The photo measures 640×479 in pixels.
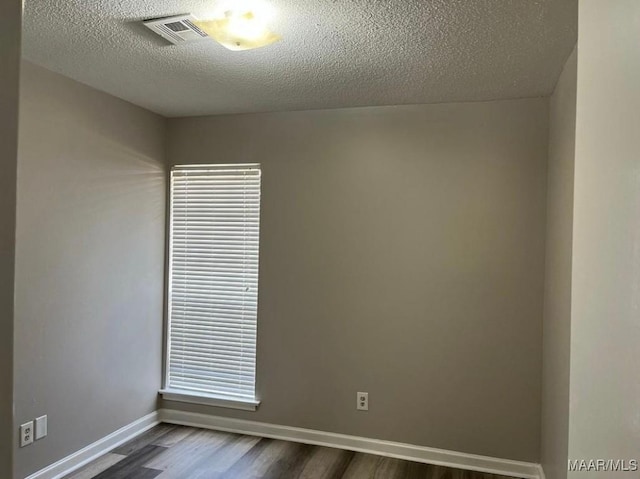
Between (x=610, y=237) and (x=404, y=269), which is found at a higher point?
(x=610, y=237)

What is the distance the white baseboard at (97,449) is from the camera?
2586mm

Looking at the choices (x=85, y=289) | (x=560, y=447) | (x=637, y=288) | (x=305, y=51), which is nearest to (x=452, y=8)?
(x=305, y=51)

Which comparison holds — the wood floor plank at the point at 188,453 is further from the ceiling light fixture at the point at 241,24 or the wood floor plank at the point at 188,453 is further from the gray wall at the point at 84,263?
the ceiling light fixture at the point at 241,24

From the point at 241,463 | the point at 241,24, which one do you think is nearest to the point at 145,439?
the point at 241,463

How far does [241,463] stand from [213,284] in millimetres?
1327

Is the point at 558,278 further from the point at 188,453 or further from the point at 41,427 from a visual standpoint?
the point at 41,427

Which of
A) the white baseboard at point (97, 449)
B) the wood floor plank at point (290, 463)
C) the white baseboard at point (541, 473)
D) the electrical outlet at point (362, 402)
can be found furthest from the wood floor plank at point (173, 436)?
the white baseboard at point (541, 473)

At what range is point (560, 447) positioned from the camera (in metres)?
2.03

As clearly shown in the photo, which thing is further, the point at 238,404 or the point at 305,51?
the point at 238,404

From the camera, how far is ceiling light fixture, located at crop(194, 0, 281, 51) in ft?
5.75

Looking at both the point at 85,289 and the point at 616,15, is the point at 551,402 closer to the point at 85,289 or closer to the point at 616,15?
the point at 616,15

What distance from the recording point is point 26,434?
2.41 metres

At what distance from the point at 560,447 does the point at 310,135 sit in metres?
2.44

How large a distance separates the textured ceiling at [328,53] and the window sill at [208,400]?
7.38 ft
